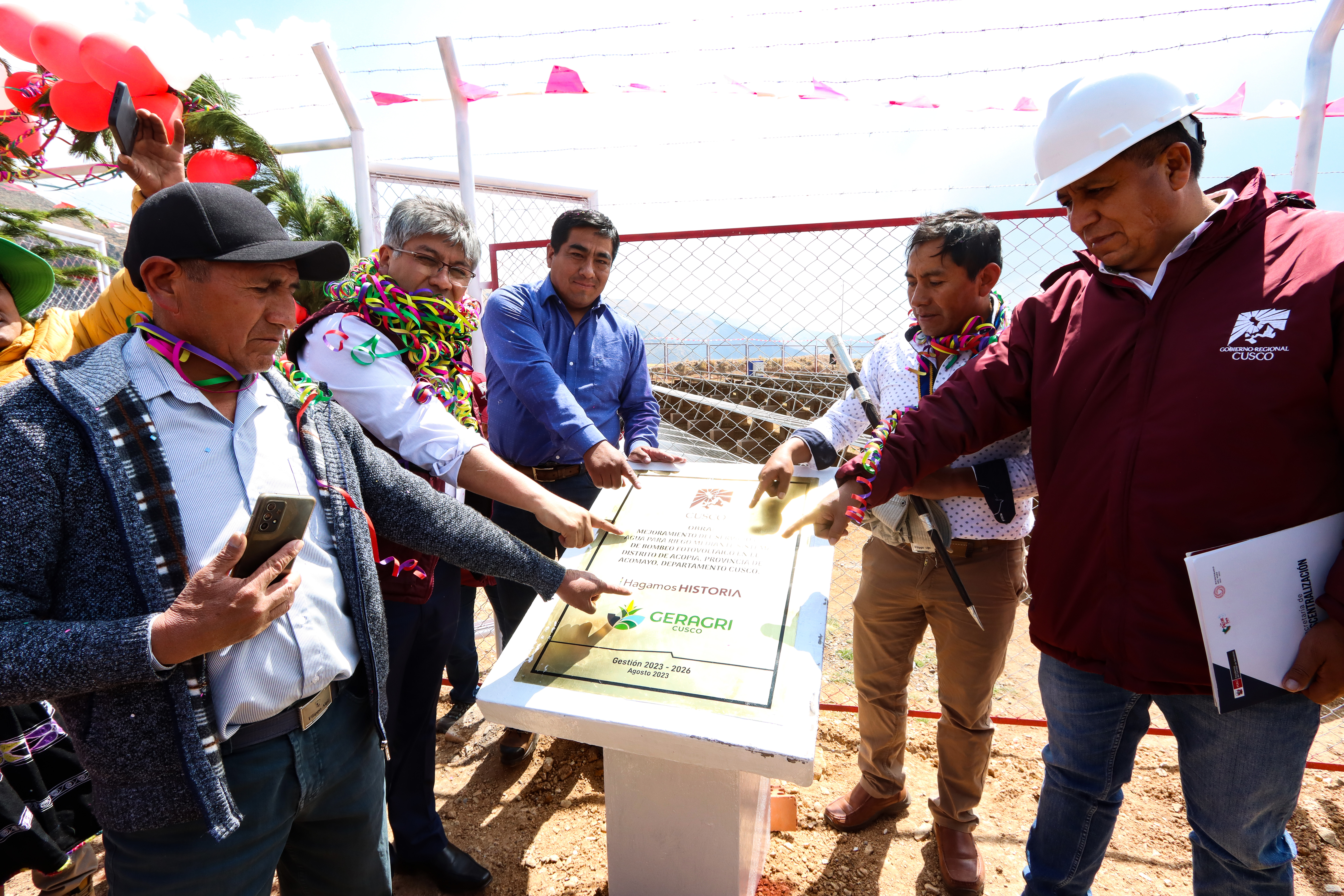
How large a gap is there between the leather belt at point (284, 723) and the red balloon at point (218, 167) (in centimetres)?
245

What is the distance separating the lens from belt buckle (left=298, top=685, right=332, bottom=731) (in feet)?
4.13

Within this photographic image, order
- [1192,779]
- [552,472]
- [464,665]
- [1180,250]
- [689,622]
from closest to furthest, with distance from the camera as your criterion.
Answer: [1180,250] → [1192,779] → [689,622] → [552,472] → [464,665]

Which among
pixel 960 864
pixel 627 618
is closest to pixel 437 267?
pixel 627 618

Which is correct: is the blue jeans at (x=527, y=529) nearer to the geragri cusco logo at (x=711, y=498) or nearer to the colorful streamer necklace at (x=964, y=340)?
the geragri cusco logo at (x=711, y=498)

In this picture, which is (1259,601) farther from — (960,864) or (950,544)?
(960,864)

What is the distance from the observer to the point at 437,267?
6.82 ft

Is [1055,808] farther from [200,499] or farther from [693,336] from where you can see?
[693,336]

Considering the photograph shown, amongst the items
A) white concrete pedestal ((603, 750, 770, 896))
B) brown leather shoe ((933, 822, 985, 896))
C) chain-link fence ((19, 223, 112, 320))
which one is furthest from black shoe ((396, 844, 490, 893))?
chain-link fence ((19, 223, 112, 320))

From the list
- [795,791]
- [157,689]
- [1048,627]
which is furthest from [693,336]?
[157,689]

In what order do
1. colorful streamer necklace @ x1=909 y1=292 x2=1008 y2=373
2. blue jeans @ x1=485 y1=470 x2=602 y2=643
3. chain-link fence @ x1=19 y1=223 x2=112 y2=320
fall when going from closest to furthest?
colorful streamer necklace @ x1=909 y1=292 x2=1008 y2=373 → blue jeans @ x1=485 y1=470 x2=602 y2=643 → chain-link fence @ x1=19 y1=223 x2=112 y2=320

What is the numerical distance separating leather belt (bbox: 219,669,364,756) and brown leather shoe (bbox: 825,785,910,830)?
1.88 m

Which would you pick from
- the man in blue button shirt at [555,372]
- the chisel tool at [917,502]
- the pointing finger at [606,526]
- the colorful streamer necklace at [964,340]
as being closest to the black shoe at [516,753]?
the man in blue button shirt at [555,372]

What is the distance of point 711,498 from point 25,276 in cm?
202

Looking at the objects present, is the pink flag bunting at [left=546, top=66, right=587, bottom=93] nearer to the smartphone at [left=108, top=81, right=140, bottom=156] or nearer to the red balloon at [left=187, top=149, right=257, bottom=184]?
the red balloon at [left=187, top=149, right=257, bottom=184]
